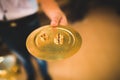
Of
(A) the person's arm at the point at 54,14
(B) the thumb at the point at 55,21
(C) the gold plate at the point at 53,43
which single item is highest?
(A) the person's arm at the point at 54,14

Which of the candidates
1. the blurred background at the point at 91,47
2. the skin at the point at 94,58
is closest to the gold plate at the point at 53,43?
the blurred background at the point at 91,47

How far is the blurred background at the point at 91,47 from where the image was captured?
1.31m

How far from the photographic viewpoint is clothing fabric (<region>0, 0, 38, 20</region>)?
0.89 m

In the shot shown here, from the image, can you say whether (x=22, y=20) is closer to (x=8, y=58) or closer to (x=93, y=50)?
(x=8, y=58)

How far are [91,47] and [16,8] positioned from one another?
671mm

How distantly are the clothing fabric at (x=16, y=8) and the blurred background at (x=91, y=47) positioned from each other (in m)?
0.15

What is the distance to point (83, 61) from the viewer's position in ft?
4.56

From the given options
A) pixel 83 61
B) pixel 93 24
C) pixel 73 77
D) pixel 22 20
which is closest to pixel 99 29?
pixel 93 24

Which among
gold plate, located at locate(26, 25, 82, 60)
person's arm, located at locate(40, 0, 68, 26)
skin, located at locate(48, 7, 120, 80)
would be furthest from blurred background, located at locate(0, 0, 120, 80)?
gold plate, located at locate(26, 25, 82, 60)

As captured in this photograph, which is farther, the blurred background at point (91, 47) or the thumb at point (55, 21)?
the blurred background at point (91, 47)

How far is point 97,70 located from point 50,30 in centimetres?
64

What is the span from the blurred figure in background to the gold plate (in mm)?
52

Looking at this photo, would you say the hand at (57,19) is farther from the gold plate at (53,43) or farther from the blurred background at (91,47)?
the blurred background at (91,47)

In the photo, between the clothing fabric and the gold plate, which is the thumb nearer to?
the gold plate
